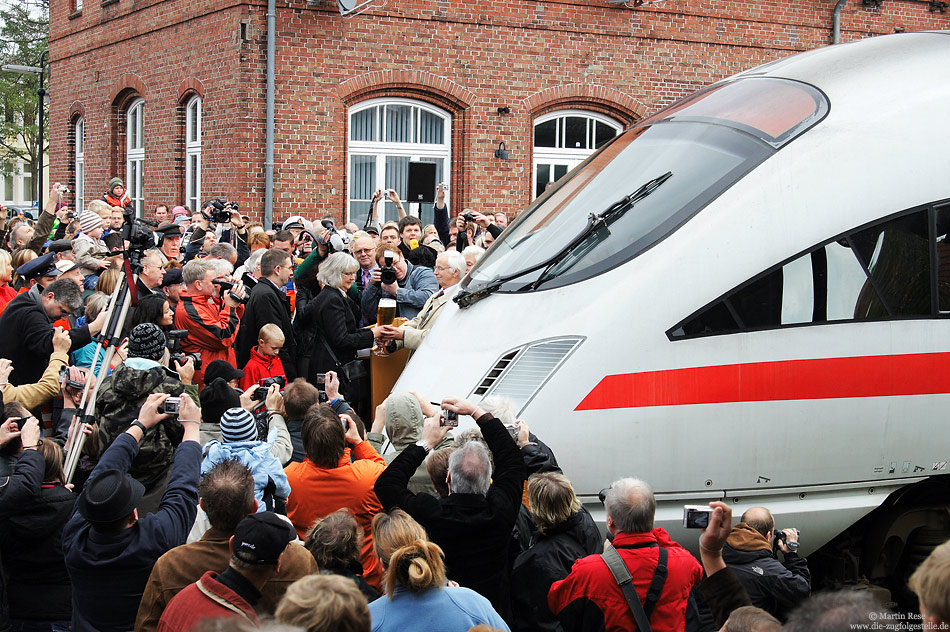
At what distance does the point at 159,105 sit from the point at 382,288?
39.9 feet

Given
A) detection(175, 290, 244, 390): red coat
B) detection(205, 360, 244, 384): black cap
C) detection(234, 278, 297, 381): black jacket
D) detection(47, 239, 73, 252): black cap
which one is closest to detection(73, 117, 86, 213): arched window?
detection(47, 239, 73, 252): black cap

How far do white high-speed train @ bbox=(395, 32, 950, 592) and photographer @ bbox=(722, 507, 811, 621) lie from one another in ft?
2.59

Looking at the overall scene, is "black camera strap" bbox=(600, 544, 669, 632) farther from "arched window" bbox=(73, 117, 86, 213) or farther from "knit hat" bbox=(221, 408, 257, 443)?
"arched window" bbox=(73, 117, 86, 213)

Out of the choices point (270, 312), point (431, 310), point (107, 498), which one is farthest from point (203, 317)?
point (107, 498)

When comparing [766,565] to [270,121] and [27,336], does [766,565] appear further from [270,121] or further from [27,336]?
[270,121]

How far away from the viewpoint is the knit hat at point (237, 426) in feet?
16.0

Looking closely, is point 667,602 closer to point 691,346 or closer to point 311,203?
point 691,346

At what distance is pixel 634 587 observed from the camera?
4.09 m

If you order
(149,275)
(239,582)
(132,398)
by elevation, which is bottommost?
(239,582)

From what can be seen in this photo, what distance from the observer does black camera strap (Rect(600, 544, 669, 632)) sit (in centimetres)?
405

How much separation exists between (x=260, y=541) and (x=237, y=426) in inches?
55.7

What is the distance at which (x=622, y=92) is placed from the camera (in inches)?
736

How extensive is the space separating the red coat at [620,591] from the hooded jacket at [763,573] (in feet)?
1.49

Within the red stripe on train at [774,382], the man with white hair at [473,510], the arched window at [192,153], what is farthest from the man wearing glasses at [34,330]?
the arched window at [192,153]
